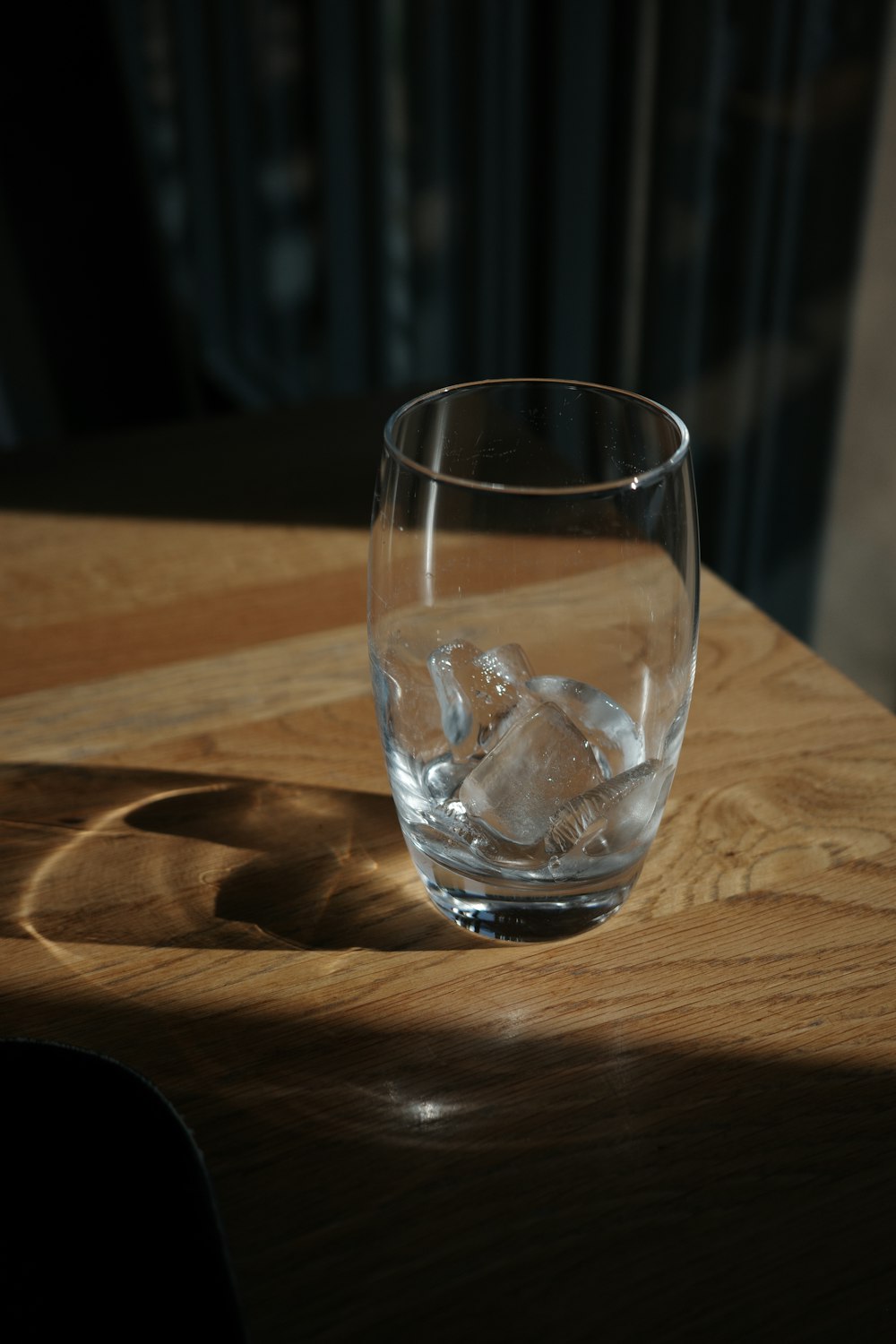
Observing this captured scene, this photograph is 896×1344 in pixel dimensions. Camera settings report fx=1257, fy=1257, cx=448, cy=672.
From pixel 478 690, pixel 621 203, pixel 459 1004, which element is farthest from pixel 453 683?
pixel 621 203

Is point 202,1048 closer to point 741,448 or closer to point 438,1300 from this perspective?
point 438,1300

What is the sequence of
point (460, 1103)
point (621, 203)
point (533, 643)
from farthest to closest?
1. point (621, 203)
2. point (533, 643)
3. point (460, 1103)

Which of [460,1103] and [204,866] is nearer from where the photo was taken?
[460,1103]

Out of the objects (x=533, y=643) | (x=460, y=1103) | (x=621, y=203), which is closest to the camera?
(x=460, y=1103)

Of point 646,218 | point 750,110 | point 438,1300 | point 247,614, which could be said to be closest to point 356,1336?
point 438,1300

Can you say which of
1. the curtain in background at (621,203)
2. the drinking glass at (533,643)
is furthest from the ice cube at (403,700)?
the curtain in background at (621,203)

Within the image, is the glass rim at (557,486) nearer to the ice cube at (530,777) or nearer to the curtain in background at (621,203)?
the ice cube at (530,777)

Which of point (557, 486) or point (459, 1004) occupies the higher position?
point (557, 486)

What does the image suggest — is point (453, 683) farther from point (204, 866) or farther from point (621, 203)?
point (621, 203)
